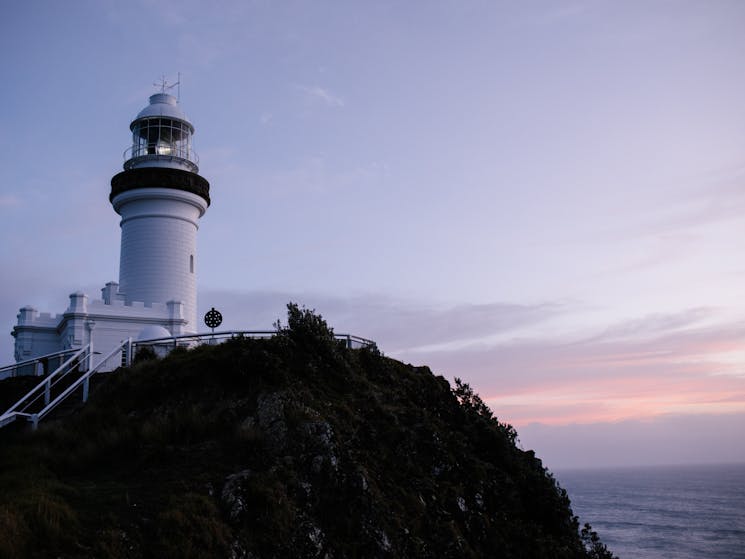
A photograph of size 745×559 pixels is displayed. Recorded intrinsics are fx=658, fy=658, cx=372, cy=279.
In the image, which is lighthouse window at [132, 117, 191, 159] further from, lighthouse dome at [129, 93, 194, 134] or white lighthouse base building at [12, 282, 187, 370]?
white lighthouse base building at [12, 282, 187, 370]

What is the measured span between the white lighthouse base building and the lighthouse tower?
2.57 feet

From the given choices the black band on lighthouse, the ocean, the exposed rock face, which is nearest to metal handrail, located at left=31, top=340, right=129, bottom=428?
the exposed rock face

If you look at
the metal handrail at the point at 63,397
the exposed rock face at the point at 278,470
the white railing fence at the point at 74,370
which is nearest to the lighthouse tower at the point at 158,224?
the white railing fence at the point at 74,370

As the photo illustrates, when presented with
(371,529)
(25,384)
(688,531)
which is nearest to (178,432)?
(371,529)

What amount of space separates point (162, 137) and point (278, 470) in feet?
82.3

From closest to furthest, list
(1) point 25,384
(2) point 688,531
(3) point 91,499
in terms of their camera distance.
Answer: (3) point 91,499 < (1) point 25,384 < (2) point 688,531

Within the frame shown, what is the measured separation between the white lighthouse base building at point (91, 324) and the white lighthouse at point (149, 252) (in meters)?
0.04

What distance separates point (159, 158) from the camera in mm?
30906

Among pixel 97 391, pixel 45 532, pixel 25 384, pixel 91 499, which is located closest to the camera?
pixel 45 532

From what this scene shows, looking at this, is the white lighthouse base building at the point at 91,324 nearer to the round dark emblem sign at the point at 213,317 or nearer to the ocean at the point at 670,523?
the round dark emblem sign at the point at 213,317

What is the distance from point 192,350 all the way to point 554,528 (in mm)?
9563

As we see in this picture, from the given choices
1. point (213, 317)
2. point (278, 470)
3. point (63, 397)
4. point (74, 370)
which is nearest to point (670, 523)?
point (213, 317)

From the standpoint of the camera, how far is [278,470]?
10.9 meters

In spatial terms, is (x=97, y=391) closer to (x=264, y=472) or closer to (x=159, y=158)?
(x=264, y=472)
